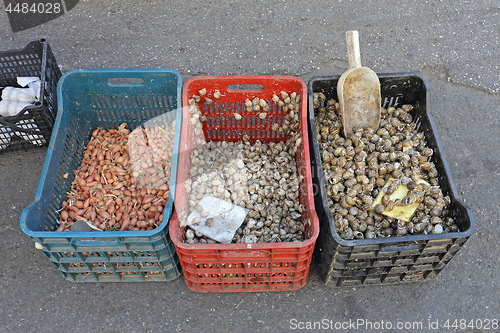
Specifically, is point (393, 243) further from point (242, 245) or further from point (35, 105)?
point (35, 105)

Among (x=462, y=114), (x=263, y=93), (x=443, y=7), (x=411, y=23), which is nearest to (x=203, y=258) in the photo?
(x=263, y=93)

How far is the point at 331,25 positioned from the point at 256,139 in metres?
1.97

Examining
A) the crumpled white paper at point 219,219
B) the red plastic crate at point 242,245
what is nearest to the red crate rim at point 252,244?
the red plastic crate at point 242,245

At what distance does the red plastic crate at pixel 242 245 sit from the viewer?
2498mm

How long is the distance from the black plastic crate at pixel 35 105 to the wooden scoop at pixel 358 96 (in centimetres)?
239

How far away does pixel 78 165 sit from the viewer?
3340mm

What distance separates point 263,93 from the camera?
3.22 m

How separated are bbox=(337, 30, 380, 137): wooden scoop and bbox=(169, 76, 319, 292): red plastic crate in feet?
1.23

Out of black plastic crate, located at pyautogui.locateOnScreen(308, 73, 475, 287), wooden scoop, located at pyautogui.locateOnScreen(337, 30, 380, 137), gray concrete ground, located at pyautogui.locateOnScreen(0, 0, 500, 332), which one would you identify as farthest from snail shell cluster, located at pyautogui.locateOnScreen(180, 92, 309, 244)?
gray concrete ground, located at pyautogui.locateOnScreen(0, 0, 500, 332)

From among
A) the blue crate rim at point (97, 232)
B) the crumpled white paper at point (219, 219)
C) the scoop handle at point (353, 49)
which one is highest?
the scoop handle at point (353, 49)

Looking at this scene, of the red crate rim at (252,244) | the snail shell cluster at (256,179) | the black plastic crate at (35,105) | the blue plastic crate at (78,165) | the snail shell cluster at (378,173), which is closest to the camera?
the red crate rim at (252,244)

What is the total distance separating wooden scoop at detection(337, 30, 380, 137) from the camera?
3.15 metres

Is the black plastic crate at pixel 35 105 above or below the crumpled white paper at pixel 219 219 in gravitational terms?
above

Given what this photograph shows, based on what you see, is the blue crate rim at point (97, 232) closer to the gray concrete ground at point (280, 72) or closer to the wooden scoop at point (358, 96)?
the gray concrete ground at point (280, 72)
